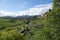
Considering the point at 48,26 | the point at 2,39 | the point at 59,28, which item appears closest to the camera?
Answer: the point at 59,28

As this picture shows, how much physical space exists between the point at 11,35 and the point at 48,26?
1043 inches

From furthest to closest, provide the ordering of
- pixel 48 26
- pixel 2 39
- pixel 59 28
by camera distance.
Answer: pixel 2 39, pixel 48 26, pixel 59 28

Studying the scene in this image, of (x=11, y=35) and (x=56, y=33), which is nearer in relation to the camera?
(x=56, y=33)

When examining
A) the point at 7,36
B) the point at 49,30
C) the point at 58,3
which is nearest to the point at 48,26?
the point at 49,30

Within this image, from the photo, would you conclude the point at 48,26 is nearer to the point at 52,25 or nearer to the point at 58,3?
the point at 52,25

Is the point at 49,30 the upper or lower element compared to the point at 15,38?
upper

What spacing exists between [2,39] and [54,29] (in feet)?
91.2

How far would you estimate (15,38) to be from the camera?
56594 millimetres

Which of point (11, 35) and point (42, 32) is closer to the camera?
point (42, 32)

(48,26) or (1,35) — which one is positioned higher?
(48,26)

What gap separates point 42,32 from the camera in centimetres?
3247

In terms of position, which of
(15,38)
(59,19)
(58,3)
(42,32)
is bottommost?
(15,38)

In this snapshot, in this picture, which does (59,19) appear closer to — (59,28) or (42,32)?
(59,28)

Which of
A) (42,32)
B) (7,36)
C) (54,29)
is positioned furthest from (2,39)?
(54,29)
